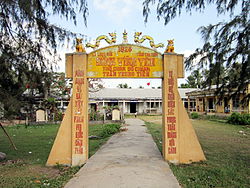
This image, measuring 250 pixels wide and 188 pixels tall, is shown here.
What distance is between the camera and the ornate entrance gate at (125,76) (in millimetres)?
6121

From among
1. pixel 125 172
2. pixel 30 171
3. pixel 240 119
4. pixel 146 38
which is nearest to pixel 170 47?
pixel 146 38

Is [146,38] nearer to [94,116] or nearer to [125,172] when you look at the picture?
[125,172]

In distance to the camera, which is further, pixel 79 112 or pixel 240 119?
pixel 240 119

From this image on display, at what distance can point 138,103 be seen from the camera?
34.9m

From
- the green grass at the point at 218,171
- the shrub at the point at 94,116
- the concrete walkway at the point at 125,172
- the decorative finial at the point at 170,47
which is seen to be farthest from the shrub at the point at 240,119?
the decorative finial at the point at 170,47

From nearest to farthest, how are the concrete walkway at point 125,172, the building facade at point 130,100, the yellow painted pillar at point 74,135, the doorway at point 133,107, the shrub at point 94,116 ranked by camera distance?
the concrete walkway at point 125,172 < the yellow painted pillar at point 74,135 < the shrub at point 94,116 < the building facade at point 130,100 < the doorway at point 133,107

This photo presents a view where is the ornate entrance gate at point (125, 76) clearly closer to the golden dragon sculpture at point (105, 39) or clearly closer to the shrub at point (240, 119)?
the golden dragon sculpture at point (105, 39)

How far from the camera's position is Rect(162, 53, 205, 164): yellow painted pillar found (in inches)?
244

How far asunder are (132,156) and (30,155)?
3607mm

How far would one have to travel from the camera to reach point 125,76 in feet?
20.8

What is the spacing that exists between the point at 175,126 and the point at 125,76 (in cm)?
210

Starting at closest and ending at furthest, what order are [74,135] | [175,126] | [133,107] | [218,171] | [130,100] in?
[218,171] → [74,135] → [175,126] → [130,100] → [133,107]

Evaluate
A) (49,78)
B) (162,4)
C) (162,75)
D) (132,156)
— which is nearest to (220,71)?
(162,75)

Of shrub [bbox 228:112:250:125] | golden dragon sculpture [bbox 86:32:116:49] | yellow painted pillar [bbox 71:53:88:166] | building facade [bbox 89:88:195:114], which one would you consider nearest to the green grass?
yellow painted pillar [bbox 71:53:88:166]
